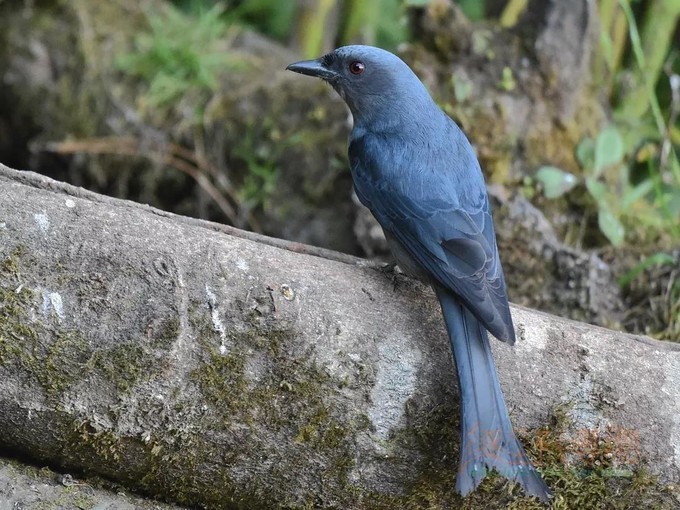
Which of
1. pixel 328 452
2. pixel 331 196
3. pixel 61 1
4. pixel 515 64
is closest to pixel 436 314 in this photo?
pixel 328 452

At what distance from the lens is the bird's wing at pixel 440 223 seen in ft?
9.21

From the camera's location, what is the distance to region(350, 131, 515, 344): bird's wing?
9.21ft

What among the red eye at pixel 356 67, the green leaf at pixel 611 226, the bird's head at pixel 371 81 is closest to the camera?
the bird's head at pixel 371 81

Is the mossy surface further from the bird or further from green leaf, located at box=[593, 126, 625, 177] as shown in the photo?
green leaf, located at box=[593, 126, 625, 177]

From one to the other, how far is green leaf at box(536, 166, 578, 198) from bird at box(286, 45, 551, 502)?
118 cm

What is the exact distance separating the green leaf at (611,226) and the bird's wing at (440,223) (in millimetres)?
1349

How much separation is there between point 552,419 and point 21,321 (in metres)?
1.58

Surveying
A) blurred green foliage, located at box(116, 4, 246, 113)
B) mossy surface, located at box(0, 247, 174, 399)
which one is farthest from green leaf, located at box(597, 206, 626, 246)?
mossy surface, located at box(0, 247, 174, 399)

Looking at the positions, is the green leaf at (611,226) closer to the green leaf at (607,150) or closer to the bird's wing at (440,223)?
the green leaf at (607,150)

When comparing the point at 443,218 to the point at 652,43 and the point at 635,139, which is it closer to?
the point at 635,139

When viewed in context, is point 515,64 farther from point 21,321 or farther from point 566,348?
point 21,321

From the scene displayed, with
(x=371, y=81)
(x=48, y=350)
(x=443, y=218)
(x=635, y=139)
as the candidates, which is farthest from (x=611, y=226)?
(x=48, y=350)

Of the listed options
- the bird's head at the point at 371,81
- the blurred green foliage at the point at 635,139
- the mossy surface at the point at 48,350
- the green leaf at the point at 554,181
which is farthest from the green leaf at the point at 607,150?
the mossy surface at the point at 48,350

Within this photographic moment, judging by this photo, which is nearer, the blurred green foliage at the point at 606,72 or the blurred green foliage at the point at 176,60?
the blurred green foliage at the point at 606,72
